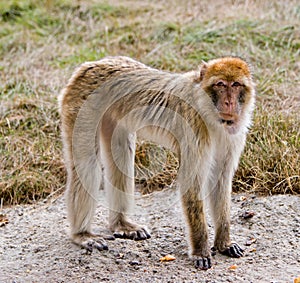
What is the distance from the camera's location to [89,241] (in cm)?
469

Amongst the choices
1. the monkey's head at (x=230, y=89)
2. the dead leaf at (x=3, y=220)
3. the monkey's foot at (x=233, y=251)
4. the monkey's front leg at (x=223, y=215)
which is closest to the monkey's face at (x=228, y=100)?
the monkey's head at (x=230, y=89)

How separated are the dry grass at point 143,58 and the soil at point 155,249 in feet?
1.40

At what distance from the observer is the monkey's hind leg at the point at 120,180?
4.97m

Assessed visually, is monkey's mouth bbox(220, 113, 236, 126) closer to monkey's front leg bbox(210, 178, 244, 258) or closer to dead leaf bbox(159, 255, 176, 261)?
monkey's front leg bbox(210, 178, 244, 258)

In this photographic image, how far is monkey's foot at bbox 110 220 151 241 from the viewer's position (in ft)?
16.2

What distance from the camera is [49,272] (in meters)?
4.38

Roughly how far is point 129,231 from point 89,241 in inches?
17.6

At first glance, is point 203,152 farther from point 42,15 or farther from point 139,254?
point 42,15

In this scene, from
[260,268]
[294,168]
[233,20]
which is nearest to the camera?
[260,268]

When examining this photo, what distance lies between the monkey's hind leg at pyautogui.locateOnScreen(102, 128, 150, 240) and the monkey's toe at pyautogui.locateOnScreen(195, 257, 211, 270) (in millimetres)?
735

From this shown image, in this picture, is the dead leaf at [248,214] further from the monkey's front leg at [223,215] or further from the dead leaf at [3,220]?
the dead leaf at [3,220]

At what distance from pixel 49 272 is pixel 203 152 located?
141 centimetres

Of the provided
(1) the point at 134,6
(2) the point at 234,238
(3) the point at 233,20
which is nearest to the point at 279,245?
(2) the point at 234,238

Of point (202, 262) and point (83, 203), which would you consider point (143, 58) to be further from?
point (202, 262)
